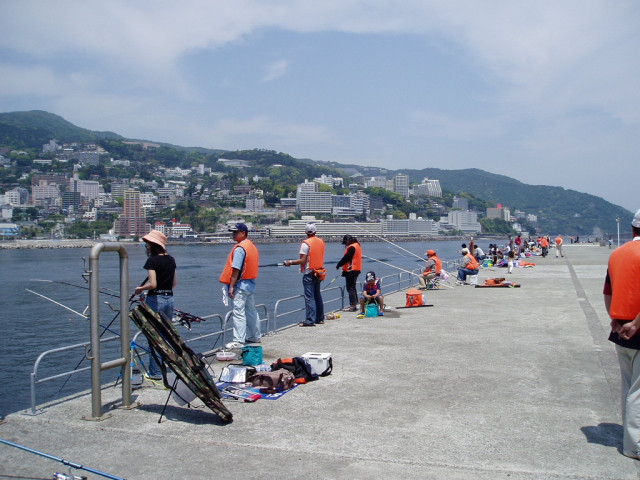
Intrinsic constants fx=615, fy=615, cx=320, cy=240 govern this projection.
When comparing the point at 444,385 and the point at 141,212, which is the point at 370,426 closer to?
the point at 444,385

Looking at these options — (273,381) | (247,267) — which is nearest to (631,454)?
(273,381)

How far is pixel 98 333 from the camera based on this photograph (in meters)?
5.57

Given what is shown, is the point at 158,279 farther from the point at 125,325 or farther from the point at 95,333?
the point at 95,333

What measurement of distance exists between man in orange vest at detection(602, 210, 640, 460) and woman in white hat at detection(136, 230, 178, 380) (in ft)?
14.5

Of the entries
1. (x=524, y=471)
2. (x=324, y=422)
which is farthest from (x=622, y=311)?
(x=324, y=422)

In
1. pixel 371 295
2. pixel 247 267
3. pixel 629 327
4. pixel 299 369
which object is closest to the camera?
pixel 629 327

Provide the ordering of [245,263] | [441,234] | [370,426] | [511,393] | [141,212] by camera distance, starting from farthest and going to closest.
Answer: [141,212] < [441,234] < [245,263] < [511,393] < [370,426]

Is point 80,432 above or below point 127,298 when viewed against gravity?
below

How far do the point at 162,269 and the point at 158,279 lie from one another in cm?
12

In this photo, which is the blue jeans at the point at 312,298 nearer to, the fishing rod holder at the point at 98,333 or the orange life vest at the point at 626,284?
the fishing rod holder at the point at 98,333

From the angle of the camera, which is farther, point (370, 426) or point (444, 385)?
point (444, 385)

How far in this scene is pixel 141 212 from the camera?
17375 cm

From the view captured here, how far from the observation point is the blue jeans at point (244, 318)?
847 centimetres

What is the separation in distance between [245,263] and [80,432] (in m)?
3.61
